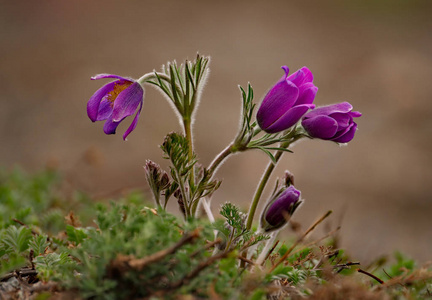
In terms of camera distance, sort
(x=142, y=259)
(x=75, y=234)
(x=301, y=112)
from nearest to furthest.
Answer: (x=142, y=259) < (x=301, y=112) < (x=75, y=234)

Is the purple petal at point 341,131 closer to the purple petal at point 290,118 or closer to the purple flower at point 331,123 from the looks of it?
the purple flower at point 331,123

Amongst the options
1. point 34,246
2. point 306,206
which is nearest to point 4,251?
point 34,246

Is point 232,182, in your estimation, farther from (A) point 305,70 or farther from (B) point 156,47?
(A) point 305,70

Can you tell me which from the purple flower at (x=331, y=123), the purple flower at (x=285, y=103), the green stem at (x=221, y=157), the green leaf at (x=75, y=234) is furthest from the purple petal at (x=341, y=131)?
the green leaf at (x=75, y=234)

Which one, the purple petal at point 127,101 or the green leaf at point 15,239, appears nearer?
the purple petal at point 127,101

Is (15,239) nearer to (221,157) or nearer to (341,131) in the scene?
(221,157)

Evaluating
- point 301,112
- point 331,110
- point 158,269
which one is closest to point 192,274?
point 158,269

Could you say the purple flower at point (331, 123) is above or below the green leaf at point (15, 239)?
above
